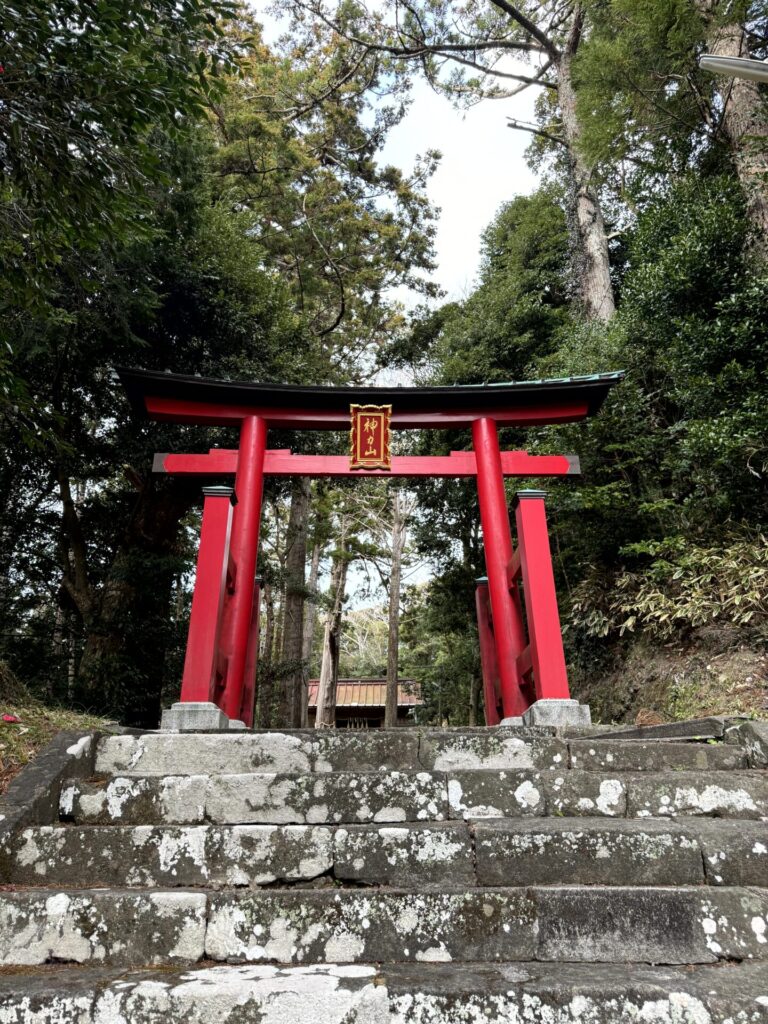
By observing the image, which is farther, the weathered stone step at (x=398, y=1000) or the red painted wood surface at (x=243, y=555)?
the red painted wood surface at (x=243, y=555)

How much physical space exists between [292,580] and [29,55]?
9312mm

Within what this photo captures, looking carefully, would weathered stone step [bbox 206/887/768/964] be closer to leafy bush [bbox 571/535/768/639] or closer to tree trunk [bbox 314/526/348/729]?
leafy bush [bbox 571/535/768/639]

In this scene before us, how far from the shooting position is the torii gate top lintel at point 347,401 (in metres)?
5.99

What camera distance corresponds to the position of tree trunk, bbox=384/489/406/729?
50.4 feet

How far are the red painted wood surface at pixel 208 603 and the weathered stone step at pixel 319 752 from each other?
1.28m

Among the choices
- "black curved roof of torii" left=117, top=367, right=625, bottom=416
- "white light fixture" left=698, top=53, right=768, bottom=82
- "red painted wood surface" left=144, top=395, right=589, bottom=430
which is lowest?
"red painted wood surface" left=144, top=395, right=589, bottom=430

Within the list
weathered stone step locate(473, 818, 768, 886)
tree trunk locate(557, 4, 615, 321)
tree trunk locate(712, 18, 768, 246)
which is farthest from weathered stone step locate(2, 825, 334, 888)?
tree trunk locate(557, 4, 615, 321)

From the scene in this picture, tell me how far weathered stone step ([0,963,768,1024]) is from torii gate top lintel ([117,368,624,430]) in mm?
4932

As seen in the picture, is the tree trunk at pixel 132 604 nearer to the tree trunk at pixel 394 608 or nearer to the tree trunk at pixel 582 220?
the tree trunk at pixel 394 608

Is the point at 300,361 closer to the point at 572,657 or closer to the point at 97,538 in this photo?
the point at 97,538

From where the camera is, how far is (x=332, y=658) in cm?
1612

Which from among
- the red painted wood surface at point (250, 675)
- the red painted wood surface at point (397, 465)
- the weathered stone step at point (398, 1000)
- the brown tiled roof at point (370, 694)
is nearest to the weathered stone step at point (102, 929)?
the weathered stone step at point (398, 1000)

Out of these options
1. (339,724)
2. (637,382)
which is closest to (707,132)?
(637,382)

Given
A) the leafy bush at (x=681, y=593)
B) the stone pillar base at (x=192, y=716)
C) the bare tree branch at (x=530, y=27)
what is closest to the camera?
the stone pillar base at (x=192, y=716)
